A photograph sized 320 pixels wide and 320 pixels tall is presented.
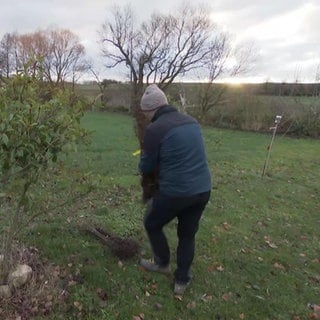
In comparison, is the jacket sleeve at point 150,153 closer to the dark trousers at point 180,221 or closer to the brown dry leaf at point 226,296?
the dark trousers at point 180,221

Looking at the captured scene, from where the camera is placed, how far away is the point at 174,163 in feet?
11.1

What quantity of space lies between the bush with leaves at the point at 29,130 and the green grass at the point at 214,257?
1.73ft

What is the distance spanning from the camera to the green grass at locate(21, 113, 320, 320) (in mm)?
3730

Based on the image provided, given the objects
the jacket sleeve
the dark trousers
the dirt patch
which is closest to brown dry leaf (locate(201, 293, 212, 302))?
the dark trousers

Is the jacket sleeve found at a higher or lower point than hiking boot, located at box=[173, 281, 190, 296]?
higher

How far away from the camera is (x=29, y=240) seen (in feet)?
14.7

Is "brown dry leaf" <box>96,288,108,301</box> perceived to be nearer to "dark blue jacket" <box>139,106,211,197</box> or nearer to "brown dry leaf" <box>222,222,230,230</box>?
"dark blue jacket" <box>139,106,211,197</box>

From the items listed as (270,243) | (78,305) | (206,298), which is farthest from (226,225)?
(78,305)

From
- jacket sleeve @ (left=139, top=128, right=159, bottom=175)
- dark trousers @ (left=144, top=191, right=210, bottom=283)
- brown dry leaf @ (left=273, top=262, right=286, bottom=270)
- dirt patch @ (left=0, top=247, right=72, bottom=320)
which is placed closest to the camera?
dirt patch @ (left=0, top=247, right=72, bottom=320)

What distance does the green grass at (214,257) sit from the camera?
3.73 metres

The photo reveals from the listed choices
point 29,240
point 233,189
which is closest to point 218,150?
point 233,189

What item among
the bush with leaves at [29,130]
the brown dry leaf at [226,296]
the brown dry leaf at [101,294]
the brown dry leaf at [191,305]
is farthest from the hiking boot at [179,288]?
the bush with leaves at [29,130]

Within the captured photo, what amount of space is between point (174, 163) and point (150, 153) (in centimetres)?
24

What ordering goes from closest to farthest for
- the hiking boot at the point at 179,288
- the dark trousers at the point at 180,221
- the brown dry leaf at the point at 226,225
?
1. the dark trousers at the point at 180,221
2. the hiking boot at the point at 179,288
3. the brown dry leaf at the point at 226,225
